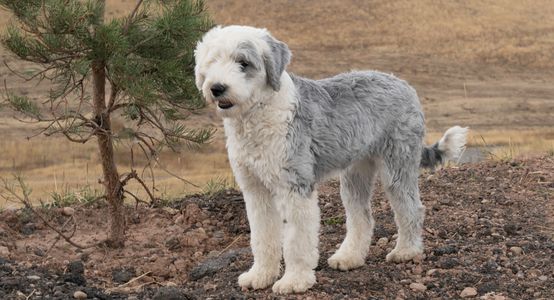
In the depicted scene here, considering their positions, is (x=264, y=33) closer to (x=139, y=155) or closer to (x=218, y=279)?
(x=218, y=279)

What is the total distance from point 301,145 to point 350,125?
53 cm

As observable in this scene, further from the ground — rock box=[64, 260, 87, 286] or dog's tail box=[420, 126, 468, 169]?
dog's tail box=[420, 126, 468, 169]

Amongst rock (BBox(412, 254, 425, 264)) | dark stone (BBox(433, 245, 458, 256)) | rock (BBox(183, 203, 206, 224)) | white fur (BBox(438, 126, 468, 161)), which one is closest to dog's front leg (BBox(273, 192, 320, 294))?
rock (BBox(412, 254, 425, 264))

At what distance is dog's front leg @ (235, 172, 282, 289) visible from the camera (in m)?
6.24

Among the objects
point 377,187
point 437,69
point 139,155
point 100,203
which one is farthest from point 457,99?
point 100,203

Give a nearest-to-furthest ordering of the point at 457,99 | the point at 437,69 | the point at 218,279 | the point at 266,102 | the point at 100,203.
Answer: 1. the point at 266,102
2. the point at 218,279
3. the point at 100,203
4. the point at 457,99
5. the point at 437,69

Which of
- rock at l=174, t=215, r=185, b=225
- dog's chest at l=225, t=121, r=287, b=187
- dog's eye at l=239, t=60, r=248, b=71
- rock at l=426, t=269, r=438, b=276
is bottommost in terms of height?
rock at l=174, t=215, r=185, b=225

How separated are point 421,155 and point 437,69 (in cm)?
2137

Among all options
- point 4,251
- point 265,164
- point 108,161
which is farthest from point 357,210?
point 4,251

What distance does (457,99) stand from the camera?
25.3 metres

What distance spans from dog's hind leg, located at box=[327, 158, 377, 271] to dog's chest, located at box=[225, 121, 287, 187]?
1.13 meters

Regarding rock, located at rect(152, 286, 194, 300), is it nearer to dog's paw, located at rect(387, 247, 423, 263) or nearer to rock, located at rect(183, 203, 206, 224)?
dog's paw, located at rect(387, 247, 423, 263)

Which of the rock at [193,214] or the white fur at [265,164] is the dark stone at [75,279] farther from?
the rock at [193,214]

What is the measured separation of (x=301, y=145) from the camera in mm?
6074
